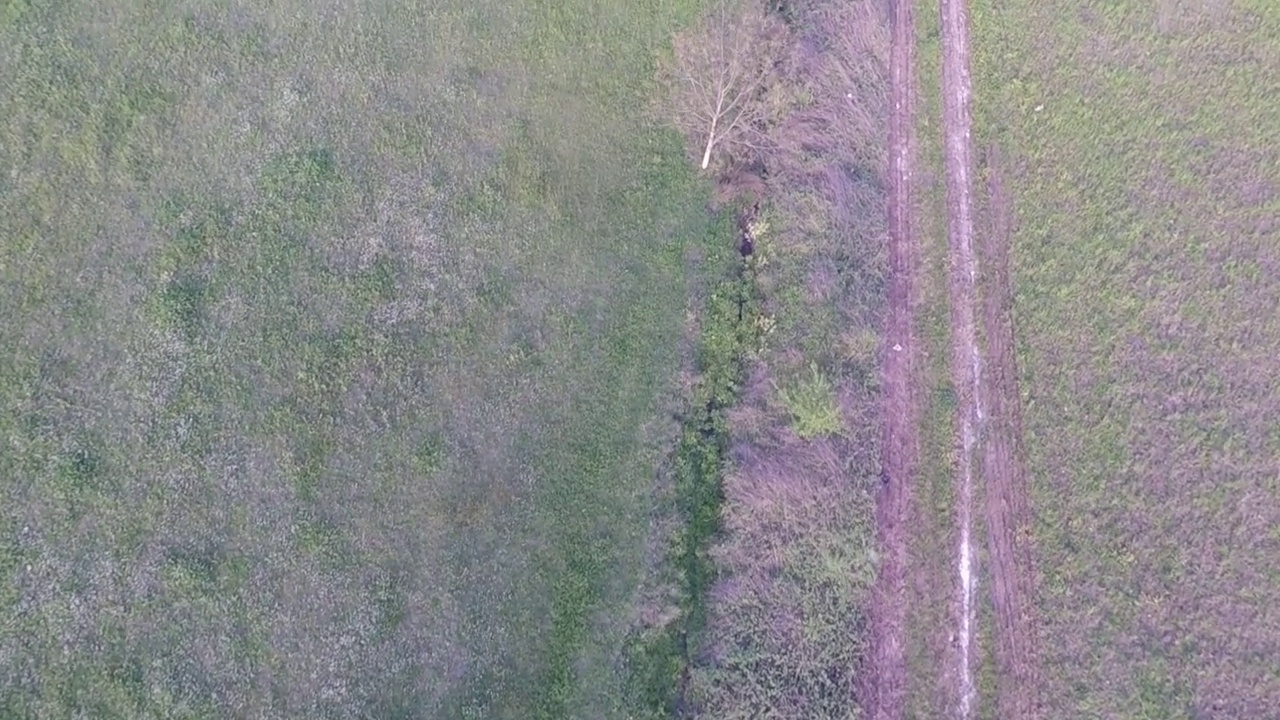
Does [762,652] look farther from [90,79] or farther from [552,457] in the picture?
[90,79]

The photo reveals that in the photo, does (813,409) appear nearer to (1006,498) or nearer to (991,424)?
(991,424)

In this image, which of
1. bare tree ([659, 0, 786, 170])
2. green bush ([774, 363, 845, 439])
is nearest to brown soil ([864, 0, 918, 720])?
green bush ([774, 363, 845, 439])

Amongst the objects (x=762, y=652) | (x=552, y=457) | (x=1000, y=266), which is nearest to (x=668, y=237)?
(x=552, y=457)

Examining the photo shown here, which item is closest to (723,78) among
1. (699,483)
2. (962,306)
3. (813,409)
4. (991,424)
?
(962,306)

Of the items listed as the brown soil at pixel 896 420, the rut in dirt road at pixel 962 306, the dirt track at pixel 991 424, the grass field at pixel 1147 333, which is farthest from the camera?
the rut in dirt road at pixel 962 306

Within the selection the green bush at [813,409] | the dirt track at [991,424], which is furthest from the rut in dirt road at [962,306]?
the green bush at [813,409]

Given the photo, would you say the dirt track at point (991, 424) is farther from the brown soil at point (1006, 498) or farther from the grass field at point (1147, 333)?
the grass field at point (1147, 333)

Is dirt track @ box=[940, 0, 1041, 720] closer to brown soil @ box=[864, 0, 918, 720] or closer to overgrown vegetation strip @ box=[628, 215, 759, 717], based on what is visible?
brown soil @ box=[864, 0, 918, 720]
